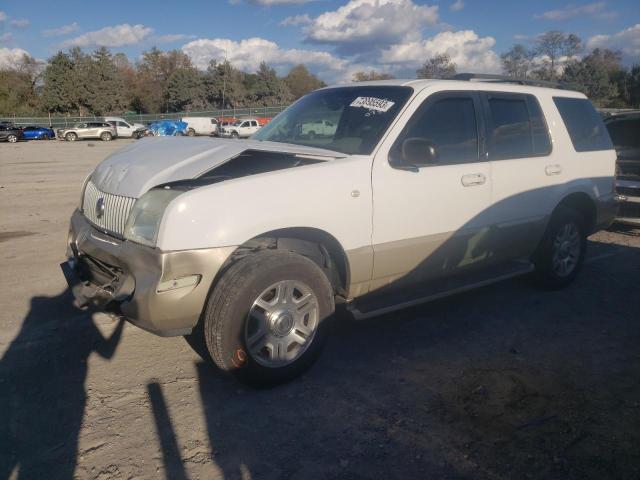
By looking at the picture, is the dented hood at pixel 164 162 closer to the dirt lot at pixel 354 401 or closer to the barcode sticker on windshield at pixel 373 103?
the barcode sticker on windshield at pixel 373 103

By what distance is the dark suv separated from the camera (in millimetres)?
7664

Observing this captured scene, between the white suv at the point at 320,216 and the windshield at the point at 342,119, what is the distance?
19mm

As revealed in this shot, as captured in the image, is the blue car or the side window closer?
the side window

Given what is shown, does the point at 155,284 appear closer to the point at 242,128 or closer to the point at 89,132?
the point at 242,128

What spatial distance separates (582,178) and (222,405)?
4.18m

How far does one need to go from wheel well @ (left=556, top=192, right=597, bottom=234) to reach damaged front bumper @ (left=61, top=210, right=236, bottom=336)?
3802 mm

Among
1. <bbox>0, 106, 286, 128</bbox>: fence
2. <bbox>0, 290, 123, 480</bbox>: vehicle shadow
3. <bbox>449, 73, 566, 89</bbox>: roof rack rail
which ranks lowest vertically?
<bbox>0, 290, 123, 480</bbox>: vehicle shadow

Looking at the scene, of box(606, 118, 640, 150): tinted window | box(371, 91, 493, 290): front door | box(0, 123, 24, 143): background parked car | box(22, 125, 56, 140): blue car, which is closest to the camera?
box(371, 91, 493, 290): front door

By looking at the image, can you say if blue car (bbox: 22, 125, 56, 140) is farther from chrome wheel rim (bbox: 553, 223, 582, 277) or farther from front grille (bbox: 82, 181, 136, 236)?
chrome wheel rim (bbox: 553, 223, 582, 277)

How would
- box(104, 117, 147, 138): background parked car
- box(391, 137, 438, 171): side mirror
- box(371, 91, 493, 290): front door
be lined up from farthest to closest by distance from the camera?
box(104, 117, 147, 138): background parked car → box(371, 91, 493, 290): front door → box(391, 137, 438, 171): side mirror

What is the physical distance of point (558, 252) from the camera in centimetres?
530

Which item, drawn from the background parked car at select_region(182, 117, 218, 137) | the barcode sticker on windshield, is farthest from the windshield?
the background parked car at select_region(182, 117, 218, 137)

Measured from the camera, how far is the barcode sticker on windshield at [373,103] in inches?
158

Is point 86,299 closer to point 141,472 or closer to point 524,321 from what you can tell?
point 141,472
